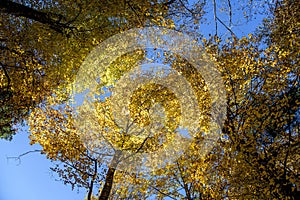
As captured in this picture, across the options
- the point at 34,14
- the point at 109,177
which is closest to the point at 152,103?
the point at 109,177

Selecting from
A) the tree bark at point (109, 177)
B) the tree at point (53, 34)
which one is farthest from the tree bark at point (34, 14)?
the tree bark at point (109, 177)

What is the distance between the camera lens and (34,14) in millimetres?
9125

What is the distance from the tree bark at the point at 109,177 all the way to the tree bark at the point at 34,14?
23.4ft

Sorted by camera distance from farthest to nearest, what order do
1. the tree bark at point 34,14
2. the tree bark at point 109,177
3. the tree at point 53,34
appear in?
1. the tree bark at point 109,177
2. the tree at point 53,34
3. the tree bark at point 34,14

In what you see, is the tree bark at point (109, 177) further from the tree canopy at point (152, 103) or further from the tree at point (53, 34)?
the tree at point (53, 34)

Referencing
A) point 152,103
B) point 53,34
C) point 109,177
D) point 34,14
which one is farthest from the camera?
point 152,103

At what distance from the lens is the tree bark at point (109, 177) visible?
11.7 m

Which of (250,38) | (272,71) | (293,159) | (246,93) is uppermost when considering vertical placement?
(250,38)

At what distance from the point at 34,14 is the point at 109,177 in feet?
26.3

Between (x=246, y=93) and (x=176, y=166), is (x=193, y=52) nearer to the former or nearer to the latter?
(x=246, y=93)

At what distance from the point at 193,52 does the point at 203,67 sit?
53.8 inches

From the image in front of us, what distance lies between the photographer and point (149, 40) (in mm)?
12438

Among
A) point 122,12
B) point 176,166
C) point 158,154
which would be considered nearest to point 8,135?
point 158,154

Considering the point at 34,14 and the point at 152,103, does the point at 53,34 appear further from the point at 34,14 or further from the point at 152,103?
the point at 152,103
